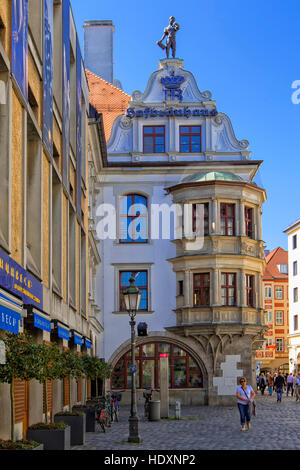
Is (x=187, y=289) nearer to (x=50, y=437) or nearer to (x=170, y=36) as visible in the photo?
(x=170, y=36)

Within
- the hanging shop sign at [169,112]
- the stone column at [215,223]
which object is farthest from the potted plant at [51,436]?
the hanging shop sign at [169,112]

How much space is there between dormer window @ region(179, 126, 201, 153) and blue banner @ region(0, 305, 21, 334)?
3062 cm

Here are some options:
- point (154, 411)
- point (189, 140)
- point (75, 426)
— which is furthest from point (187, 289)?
point (75, 426)

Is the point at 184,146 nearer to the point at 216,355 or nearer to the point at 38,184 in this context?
the point at 216,355

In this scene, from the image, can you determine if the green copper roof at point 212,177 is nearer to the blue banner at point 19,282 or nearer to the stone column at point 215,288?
the stone column at point 215,288

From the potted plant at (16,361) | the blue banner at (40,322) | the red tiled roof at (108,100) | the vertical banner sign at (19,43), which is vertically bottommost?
the potted plant at (16,361)

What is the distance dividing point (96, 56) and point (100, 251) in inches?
650

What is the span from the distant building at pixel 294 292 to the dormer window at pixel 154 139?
4038cm

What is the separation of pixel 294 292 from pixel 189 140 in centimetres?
4293

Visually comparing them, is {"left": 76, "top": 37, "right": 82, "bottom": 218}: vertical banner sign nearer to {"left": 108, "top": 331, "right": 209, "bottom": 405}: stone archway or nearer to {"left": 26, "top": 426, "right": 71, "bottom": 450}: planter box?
{"left": 26, "top": 426, "right": 71, "bottom": 450}: planter box

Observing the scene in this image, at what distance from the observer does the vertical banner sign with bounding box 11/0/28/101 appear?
1412 cm

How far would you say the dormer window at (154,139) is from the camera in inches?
1679

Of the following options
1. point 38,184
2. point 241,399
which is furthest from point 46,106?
point 241,399
